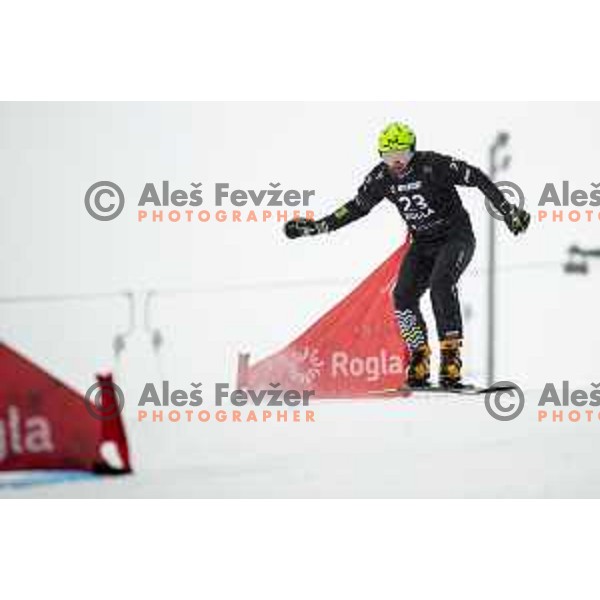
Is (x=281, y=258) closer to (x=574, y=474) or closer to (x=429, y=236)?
(x=429, y=236)

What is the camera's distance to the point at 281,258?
491 centimetres

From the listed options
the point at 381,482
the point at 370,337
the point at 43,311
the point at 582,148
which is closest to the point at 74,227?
the point at 43,311

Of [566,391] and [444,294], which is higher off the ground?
[444,294]

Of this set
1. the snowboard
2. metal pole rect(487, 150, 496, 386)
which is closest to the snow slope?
the snowboard

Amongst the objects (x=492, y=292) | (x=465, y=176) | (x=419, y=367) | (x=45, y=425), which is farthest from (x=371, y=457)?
(x=45, y=425)

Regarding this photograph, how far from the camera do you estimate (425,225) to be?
4941mm

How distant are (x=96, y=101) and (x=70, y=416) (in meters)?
1.19

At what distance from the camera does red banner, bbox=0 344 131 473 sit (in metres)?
4.79

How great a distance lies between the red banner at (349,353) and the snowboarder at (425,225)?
0.05m

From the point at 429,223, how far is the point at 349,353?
0.58m

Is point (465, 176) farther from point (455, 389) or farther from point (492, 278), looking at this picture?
point (455, 389)

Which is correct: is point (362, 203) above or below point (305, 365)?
above

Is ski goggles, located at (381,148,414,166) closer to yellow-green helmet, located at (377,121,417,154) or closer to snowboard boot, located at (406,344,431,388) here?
yellow-green helmet, located at (377,121,417,154)

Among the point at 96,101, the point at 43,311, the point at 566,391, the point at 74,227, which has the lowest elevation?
the point at 566,391
